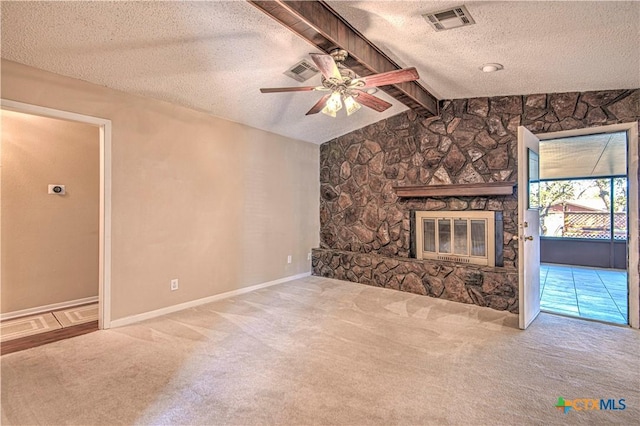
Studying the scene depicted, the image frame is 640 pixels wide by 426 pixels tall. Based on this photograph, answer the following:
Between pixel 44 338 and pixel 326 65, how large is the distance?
Result: 11.4 ft

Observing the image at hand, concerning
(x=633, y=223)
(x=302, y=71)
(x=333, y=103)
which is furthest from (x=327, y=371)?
(x=633, y=223)

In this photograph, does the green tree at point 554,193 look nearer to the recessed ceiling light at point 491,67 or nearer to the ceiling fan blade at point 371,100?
the recessed ceiling light at point 491,67

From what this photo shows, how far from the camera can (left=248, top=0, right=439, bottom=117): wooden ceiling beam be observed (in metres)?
2.07

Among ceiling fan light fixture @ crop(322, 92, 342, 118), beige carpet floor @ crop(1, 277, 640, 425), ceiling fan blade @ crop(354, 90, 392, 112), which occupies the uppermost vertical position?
ceiling fan blade @ crop(354, 90, 392, 112)

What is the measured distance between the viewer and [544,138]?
3627mm

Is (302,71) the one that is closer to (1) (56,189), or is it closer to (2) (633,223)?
(1) (56,189)

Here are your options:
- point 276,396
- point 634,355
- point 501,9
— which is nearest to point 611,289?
point 634,355

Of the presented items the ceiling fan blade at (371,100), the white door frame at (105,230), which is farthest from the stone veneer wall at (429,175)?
the white door frame at (105,230)

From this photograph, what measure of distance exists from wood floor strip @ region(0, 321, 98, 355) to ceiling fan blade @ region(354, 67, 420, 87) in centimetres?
348

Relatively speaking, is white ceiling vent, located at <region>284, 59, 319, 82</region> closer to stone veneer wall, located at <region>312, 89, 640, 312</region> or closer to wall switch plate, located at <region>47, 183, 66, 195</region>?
stone veneer wall, located at <region>312, 89, 640, 312</region>

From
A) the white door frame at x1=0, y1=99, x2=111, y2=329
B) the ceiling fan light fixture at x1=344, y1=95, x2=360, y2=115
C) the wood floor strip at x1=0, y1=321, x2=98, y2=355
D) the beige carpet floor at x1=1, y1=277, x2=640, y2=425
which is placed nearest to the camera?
the beige carpet floor at x1=1, y1=277, x2=640, y2=425

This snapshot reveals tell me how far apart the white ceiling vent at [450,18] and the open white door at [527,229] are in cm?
139

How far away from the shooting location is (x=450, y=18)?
7.31 feet

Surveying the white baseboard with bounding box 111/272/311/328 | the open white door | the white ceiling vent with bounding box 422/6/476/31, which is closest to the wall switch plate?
the white baseboard with bounding box 111/272/311/328
